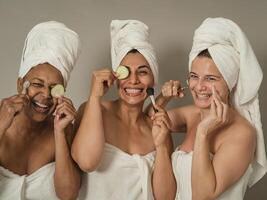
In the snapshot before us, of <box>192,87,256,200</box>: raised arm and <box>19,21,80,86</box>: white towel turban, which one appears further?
<box>19,21,80,86</box>: white towel turban

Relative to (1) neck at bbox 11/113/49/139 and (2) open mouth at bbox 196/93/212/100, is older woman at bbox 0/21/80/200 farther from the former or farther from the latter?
(2) open mouth at bbox 196/93/212/100

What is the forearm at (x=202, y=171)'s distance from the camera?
1.04 m

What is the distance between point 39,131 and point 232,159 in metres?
0.66

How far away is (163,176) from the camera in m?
1.22

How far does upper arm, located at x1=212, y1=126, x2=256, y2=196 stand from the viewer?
3.47ft

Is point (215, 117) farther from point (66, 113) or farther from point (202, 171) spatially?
point (66, 113)

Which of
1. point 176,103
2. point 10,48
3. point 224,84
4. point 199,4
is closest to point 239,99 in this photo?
point 224,84

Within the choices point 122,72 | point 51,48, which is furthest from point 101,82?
point 51,48

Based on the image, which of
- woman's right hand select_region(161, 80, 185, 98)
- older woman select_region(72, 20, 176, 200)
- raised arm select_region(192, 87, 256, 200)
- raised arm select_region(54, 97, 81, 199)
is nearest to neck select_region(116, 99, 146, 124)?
older woman select_region(72, 20, 176, 200)

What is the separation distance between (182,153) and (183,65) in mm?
662

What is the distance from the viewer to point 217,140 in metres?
1.15

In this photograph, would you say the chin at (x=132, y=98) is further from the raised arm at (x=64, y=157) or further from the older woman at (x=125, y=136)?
the raised arm at (x=64, y=157)

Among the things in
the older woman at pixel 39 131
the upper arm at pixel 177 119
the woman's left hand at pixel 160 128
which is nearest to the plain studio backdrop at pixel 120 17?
the upper arm at pixel 177 119

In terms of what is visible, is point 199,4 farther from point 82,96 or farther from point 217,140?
point 217,140
